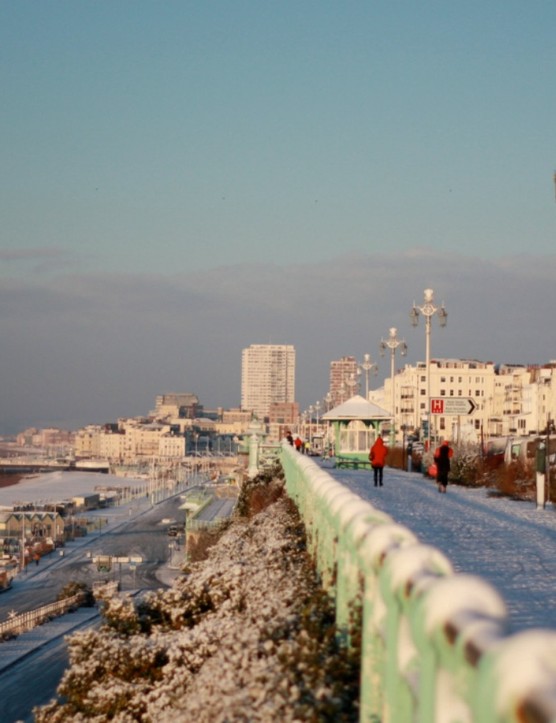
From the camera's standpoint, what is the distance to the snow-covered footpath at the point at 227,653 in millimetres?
4995

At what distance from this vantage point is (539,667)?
1934mm

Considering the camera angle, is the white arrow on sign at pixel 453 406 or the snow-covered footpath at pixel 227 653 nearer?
the snow-covered footpath at pixel 227 653

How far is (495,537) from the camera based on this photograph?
43.9ft

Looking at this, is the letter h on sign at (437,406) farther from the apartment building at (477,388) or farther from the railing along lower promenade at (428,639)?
the apartment building at (477,388)

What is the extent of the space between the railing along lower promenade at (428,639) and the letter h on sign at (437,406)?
20.1m

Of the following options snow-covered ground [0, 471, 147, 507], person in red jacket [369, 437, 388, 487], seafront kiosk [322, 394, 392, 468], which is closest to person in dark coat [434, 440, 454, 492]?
person in red jacket [369, 437, 388, 487]

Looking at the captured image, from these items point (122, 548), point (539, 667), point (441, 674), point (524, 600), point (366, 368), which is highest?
point (366, 368)

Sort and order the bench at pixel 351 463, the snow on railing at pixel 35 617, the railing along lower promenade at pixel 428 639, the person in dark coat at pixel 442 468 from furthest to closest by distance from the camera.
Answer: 1. the snow on railing at pixel 35 617
2. the bench at pixel 351 463
3. the person in dark coat at pixel 442 468
4. the railing along lower promenade at pixel 428 639

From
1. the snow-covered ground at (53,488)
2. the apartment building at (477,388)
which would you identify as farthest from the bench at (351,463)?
the snow-covered ground at (53,488)

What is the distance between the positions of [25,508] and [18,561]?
40802 mm

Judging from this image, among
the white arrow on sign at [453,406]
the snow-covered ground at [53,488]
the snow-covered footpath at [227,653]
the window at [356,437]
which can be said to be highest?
the white arrow on sign at [453,406]

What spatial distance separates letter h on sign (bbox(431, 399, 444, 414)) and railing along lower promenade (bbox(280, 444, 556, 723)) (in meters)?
20.1

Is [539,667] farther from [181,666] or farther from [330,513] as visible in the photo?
A: [181,666]

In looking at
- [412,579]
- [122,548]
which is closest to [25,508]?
[122,548]
